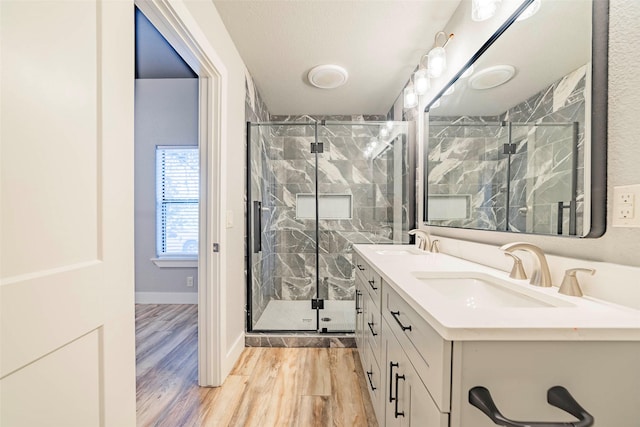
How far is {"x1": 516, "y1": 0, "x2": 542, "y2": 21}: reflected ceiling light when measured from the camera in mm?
1094

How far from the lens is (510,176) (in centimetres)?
122

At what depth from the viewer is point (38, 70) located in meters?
0.60

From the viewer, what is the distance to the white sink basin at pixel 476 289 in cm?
99

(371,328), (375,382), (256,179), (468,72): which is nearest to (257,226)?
(256,179)

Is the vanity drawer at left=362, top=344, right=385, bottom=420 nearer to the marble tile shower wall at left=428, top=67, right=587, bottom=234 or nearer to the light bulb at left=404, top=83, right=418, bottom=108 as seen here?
the marble tile shower wall at left=428, top=67, right=587, bottom=234

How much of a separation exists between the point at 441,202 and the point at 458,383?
4.92ft

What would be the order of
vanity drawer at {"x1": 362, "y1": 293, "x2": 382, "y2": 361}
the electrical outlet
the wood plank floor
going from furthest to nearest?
the wood plank floor
vanity drawer at {"x1": 362, "y1": 293, "x2": 382, "y2": 361}
the electrical outlet

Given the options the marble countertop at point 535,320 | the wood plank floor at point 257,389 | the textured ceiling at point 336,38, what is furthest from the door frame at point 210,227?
the marble countertop at point 535,320

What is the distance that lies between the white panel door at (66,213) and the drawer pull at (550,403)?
972mm

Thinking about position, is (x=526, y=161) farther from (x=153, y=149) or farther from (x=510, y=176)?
(x=153, y=149)

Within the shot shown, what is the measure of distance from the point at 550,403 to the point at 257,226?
2.34m

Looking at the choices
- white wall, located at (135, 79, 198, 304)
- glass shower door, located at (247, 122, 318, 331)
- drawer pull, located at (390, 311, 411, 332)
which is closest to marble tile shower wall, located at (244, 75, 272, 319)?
glass shower door, located at (247, 122, 318, 331)

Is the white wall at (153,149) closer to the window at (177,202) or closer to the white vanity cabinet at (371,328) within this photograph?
the window at (177,202)

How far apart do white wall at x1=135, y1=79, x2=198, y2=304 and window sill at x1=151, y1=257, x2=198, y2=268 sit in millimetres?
51
